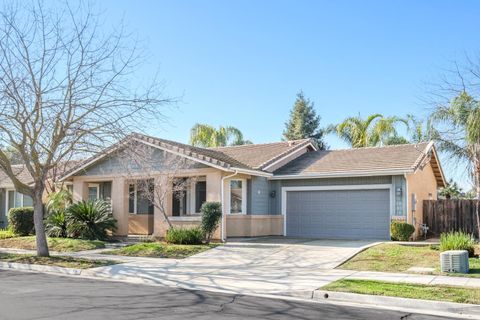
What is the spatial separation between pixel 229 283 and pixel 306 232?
1139 cm

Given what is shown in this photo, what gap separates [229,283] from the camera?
12055 millimetres

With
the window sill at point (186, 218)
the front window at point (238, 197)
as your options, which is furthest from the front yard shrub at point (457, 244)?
the window sill at point (186, 218)

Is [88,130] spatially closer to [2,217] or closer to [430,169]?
[430,169]

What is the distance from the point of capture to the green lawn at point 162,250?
1733 centimetres

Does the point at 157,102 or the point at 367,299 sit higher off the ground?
the point at 157,102

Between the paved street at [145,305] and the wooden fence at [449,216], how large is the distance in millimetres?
14881

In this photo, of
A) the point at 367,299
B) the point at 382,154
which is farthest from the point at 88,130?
the point at 382,154

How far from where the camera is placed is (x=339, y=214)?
22.3 metres

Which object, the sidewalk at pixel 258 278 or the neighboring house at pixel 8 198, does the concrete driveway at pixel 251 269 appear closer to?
the sidewalk at pixel 258 278

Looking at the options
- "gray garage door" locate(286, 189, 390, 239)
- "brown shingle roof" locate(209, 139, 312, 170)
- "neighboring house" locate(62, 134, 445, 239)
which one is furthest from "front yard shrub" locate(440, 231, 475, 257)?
"brown shingle roof" locate(209, 139, 312, 170)

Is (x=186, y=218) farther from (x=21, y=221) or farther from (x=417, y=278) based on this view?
(x=417, y=278)

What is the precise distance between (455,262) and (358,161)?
35.4ft

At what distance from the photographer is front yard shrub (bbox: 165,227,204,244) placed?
19438 millimetres

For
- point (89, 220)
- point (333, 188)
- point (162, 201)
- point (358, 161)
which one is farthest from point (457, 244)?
point (89, 220)
